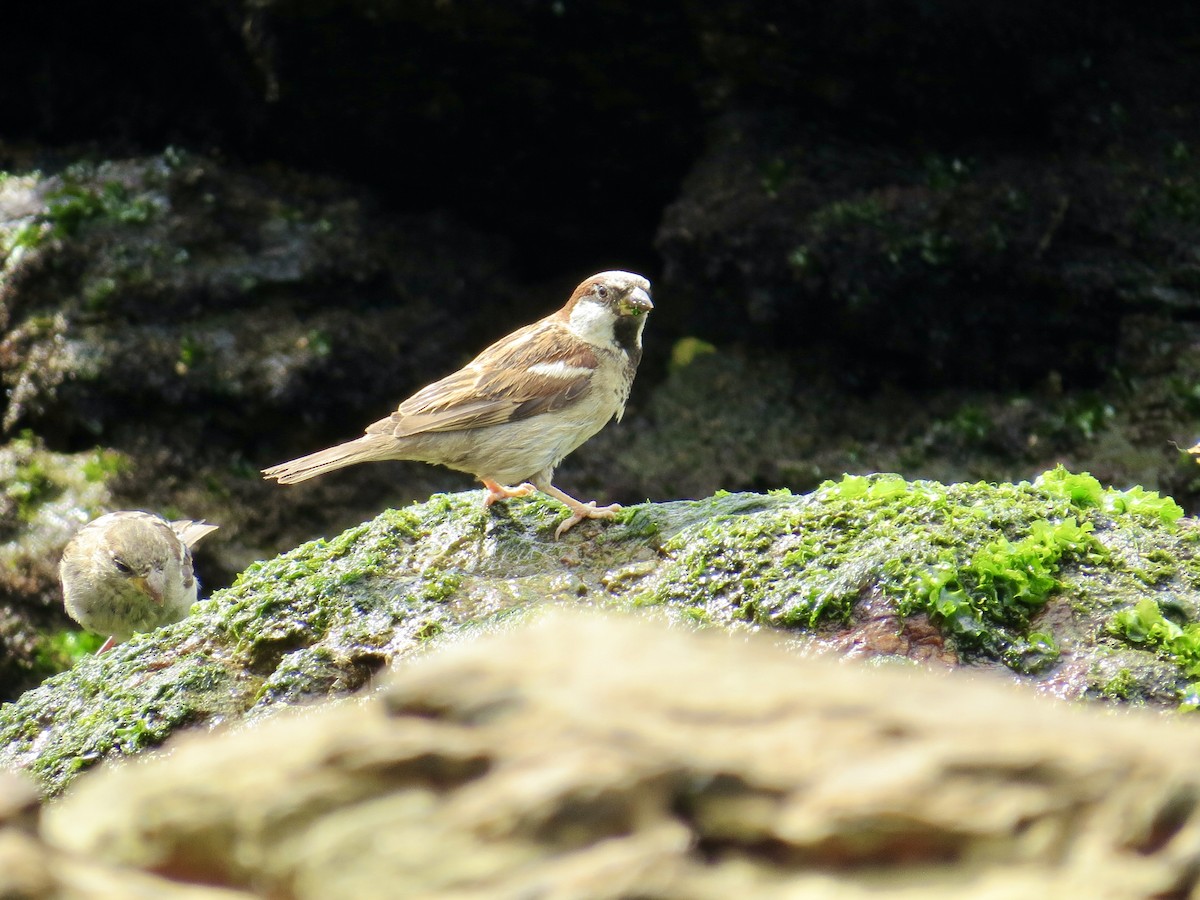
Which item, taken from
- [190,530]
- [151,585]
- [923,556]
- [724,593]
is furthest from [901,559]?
[190,530]

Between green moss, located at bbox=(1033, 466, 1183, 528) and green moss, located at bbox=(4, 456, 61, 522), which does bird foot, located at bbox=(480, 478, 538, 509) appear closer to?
green moss, located at bbox=(1033, 466, 1183, 528)

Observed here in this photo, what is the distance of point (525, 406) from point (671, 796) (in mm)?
4009

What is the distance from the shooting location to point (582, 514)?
498 centimetres

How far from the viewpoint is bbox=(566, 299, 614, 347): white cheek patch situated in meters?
5.96

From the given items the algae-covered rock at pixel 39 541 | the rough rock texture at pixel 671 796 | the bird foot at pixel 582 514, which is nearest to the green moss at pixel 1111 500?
the bird foot at pixel 582 514

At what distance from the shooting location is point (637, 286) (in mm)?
5914

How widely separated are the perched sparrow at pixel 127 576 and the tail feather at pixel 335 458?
1.03 meters

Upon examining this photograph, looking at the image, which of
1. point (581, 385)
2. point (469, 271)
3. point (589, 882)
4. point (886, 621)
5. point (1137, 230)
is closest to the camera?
point (589, 882)

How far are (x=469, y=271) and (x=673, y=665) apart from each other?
8253 mm

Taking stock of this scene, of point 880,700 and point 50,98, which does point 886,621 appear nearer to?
point 880,700

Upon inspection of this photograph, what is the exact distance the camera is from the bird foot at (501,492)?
526 cm

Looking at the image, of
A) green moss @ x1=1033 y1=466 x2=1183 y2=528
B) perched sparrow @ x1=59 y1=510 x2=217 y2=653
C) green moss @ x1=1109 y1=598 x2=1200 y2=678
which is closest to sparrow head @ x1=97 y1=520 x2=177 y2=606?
perched sparrow @ x1=59 y1=510 x2=217 y2=653

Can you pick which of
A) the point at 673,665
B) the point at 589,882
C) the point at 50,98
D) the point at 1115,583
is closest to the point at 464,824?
the point at 589,882

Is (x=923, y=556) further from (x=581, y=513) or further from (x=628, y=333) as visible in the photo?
(x=628, y=333)
